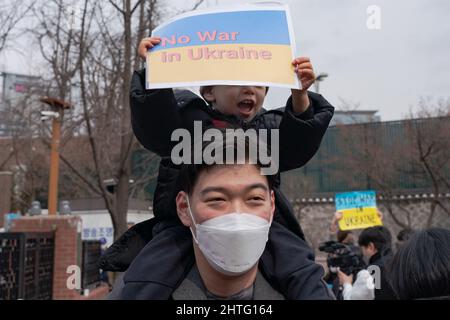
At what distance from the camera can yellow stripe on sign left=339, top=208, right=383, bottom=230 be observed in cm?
688

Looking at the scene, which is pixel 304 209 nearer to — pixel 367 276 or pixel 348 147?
pixel 348 147

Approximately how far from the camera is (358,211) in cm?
702

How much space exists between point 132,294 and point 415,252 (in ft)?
3.41

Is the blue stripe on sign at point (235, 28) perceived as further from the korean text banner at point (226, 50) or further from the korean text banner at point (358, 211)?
the korean text banner at point (358, 211)

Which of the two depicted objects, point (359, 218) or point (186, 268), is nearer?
point (186, 268)

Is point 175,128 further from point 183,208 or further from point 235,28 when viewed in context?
point 235,28

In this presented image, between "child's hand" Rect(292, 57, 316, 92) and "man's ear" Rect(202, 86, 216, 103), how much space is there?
15.4 inches

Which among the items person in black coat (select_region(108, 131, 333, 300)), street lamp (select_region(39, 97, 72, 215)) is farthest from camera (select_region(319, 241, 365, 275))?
street lamp (select_region(39, 97, 72, 215))

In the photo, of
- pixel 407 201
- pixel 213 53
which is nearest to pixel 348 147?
pixel 407 201

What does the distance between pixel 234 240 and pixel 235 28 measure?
0.75 m

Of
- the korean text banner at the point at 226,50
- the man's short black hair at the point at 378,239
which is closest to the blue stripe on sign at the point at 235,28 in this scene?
the korean text banner at the point at 226,50

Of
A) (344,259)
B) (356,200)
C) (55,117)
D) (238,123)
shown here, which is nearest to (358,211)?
(356,200)

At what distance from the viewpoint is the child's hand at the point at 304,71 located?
5.57ft

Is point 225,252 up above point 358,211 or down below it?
below
